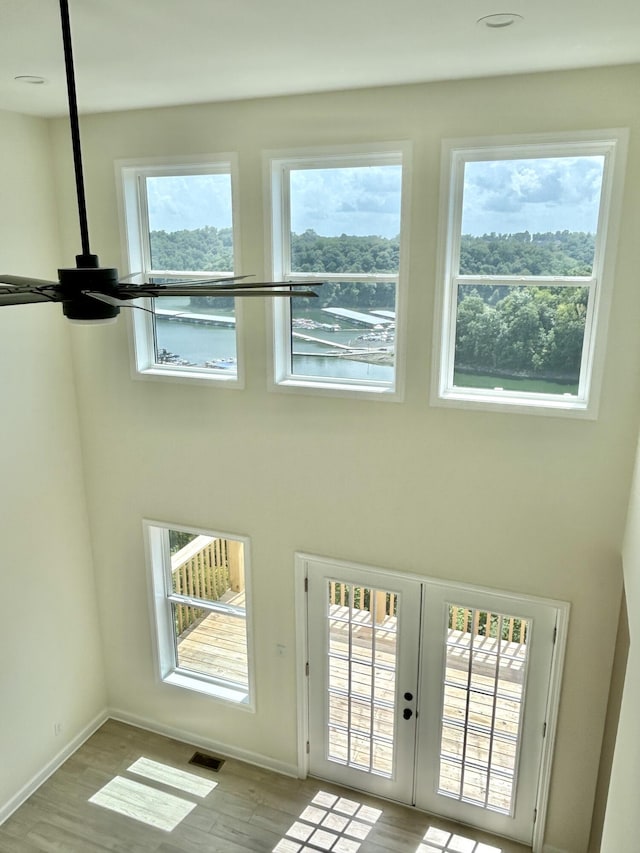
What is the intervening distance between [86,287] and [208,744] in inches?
181

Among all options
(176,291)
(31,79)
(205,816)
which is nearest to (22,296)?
(176,291)

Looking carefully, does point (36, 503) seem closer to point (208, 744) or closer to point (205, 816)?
point (208, 744)

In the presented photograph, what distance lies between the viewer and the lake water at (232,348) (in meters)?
4.32

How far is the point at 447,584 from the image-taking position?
428 cm

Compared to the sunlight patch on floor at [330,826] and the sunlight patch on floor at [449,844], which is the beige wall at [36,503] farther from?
the sunlight patch on floor at [449,844]

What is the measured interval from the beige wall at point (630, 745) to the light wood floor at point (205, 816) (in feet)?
6.21

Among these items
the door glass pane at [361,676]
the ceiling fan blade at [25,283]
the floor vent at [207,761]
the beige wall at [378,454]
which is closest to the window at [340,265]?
the beige wall at [378,454]

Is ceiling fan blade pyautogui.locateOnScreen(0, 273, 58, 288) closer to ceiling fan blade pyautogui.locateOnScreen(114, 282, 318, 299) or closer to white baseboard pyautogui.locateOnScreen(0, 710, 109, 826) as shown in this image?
ceiling fan blade pyautogui.locateOnScreen(114, 282, 318, 299)

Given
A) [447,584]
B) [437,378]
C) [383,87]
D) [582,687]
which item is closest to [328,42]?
[383,87]

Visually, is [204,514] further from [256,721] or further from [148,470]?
[256,721]

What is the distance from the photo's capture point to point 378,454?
4.26 metres

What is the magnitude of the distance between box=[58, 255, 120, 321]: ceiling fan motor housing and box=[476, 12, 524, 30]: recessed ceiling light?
1812mm

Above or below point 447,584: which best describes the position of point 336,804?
below

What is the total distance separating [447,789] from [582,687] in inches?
54.7
